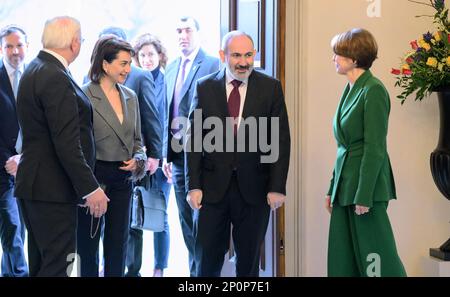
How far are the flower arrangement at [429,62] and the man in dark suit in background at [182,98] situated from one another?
4.26 feet

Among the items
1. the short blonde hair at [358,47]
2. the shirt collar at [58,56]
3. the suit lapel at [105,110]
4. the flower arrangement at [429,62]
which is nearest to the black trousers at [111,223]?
the suit lapel at [105,110]

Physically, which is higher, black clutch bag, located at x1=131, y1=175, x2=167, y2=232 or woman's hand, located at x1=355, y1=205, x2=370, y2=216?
woman's hand, located at x1=355, y1=205, x2=370, y2=216

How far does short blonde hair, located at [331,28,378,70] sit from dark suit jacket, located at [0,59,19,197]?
2.17 m

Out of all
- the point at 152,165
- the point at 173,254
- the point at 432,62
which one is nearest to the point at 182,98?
the point at 152,165

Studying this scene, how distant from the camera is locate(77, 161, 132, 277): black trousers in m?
4.16

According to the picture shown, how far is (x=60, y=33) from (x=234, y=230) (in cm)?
137

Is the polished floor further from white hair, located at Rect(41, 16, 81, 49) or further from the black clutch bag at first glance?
white hair, located at Rect(41, 16, 81, 49)

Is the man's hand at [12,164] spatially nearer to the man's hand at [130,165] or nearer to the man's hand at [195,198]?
the man's hand at [130,165]

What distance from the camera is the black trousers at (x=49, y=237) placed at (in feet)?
12.3

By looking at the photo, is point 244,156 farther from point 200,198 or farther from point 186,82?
point 186,82

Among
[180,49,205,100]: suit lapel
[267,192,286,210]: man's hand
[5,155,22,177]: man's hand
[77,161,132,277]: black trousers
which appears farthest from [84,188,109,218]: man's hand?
[180,49,205,100]: suit lapel

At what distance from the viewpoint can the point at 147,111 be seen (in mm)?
5016
